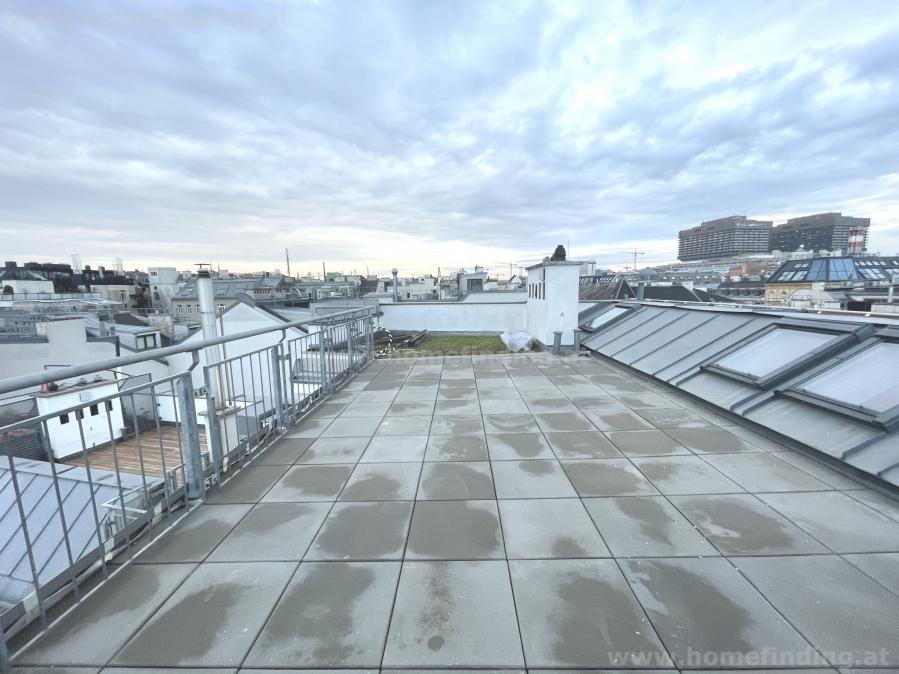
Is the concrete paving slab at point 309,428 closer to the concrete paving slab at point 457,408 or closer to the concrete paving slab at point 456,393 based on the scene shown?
the concrete paving slab at point 457,408

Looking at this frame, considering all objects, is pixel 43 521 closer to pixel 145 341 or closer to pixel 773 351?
pixel 773 351

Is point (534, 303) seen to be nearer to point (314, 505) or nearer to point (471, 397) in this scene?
point (471, 397)

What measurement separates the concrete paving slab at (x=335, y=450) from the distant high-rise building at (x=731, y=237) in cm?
10703

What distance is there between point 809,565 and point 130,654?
11.7 ft

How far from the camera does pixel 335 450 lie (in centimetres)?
386

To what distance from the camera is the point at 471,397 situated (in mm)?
5504

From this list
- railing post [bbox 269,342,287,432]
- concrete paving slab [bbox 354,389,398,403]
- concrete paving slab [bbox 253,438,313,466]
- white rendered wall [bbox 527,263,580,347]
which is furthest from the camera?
white rendered wall [bbox 527,263,580,347]

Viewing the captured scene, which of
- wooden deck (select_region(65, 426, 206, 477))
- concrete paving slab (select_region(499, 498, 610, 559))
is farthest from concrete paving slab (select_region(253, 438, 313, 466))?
Answer: wooden deck (select_region(65, 426, 206, 477))

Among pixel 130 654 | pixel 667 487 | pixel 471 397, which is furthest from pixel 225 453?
pixel 667 487

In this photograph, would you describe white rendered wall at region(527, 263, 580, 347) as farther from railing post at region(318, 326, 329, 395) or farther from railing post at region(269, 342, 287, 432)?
railing post at region(269, 342, 287, 432)

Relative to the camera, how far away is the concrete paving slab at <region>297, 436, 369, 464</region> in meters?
3.66

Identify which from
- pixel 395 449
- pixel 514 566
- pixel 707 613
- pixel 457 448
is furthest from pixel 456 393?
→ pixel 707 613

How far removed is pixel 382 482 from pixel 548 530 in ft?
4.54

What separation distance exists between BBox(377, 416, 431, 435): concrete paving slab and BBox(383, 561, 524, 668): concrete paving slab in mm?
2026
